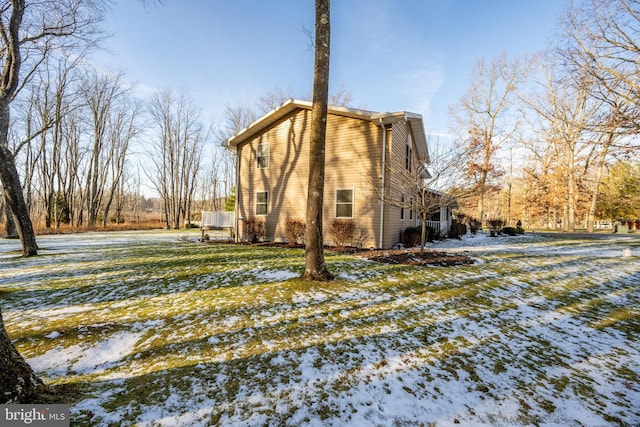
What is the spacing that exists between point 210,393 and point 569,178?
1249 inches

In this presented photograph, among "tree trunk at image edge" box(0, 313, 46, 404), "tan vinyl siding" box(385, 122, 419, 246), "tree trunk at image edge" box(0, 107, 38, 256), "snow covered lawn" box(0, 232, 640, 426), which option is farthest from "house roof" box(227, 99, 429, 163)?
"tree trunk at image edge" box(0, 313, 46, 404)

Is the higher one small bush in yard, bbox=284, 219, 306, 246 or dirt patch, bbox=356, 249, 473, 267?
small bush in yard, bbox=284, 219, 306, 246

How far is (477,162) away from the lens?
25688 millimetres

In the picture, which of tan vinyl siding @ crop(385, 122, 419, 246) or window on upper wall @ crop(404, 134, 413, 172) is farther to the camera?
window on upper wall @ crop(404, 134, 413, 172)

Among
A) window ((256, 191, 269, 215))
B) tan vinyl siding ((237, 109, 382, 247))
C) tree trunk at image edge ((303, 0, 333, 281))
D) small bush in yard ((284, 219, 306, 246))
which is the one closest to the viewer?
tree trunk at image edge ((303, 0, 333, 281))

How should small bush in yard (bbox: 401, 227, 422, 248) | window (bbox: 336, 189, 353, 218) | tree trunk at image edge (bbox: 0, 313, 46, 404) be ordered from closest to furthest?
tree trunk at image edge (bbox: 0, 313, 46, 404)
window (bbox: 336, 189, 353, 218)
small bush in yard (bbox: 401, 227, 422, 248)

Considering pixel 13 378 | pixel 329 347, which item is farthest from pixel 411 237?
pixel 13 378

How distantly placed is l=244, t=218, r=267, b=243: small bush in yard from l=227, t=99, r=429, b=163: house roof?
14.3 feet

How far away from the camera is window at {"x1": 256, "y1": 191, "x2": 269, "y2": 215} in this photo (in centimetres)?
1309

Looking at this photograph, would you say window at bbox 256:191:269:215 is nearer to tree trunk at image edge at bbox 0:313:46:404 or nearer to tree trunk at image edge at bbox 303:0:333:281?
tree trunk at image edge at bbox 303:0:333:281

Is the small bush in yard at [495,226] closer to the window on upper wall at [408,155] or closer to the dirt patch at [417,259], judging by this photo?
the window on upper wall at [408,155]

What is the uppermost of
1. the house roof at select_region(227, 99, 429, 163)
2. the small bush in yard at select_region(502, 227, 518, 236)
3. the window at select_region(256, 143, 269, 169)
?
the house roof at select_region(227, 99, 429, 163)

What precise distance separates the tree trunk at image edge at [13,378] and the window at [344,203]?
31.2 feet

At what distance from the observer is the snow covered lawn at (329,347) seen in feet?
7.80
